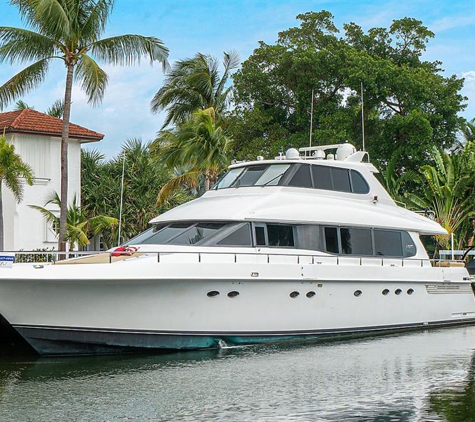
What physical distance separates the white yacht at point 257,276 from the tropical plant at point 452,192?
1307 centimetres

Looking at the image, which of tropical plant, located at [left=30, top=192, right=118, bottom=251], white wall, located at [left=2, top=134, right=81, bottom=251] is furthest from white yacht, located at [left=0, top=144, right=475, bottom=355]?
white wall, located at [left=2, top=134, right=81, bottom=251]

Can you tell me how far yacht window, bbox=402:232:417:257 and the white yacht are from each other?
0.02m

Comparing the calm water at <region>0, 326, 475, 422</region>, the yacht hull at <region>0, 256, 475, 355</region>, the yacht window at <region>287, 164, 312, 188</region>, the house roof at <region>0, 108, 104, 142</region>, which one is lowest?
the calm water at <region>0, 326, 475, 422</region>

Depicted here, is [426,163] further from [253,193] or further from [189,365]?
[189,365]

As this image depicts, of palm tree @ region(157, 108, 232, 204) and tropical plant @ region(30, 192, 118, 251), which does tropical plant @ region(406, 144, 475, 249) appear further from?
tropical plant @ region(30, 192, 118, 251)

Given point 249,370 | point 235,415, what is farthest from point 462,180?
point 235,415

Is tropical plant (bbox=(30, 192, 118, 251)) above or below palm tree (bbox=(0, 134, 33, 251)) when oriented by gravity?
below

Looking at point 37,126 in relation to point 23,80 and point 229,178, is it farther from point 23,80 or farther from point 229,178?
point 229,178

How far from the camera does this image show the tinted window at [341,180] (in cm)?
1861

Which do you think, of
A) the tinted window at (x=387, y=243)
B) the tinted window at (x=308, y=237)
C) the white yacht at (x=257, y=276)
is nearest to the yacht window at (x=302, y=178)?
the white yacht at (x=257, y=276)

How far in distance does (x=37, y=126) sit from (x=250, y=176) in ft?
52.8

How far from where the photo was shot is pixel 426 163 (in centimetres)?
3681

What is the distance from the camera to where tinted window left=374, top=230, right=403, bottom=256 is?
1841 cm

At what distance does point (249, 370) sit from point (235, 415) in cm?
304
